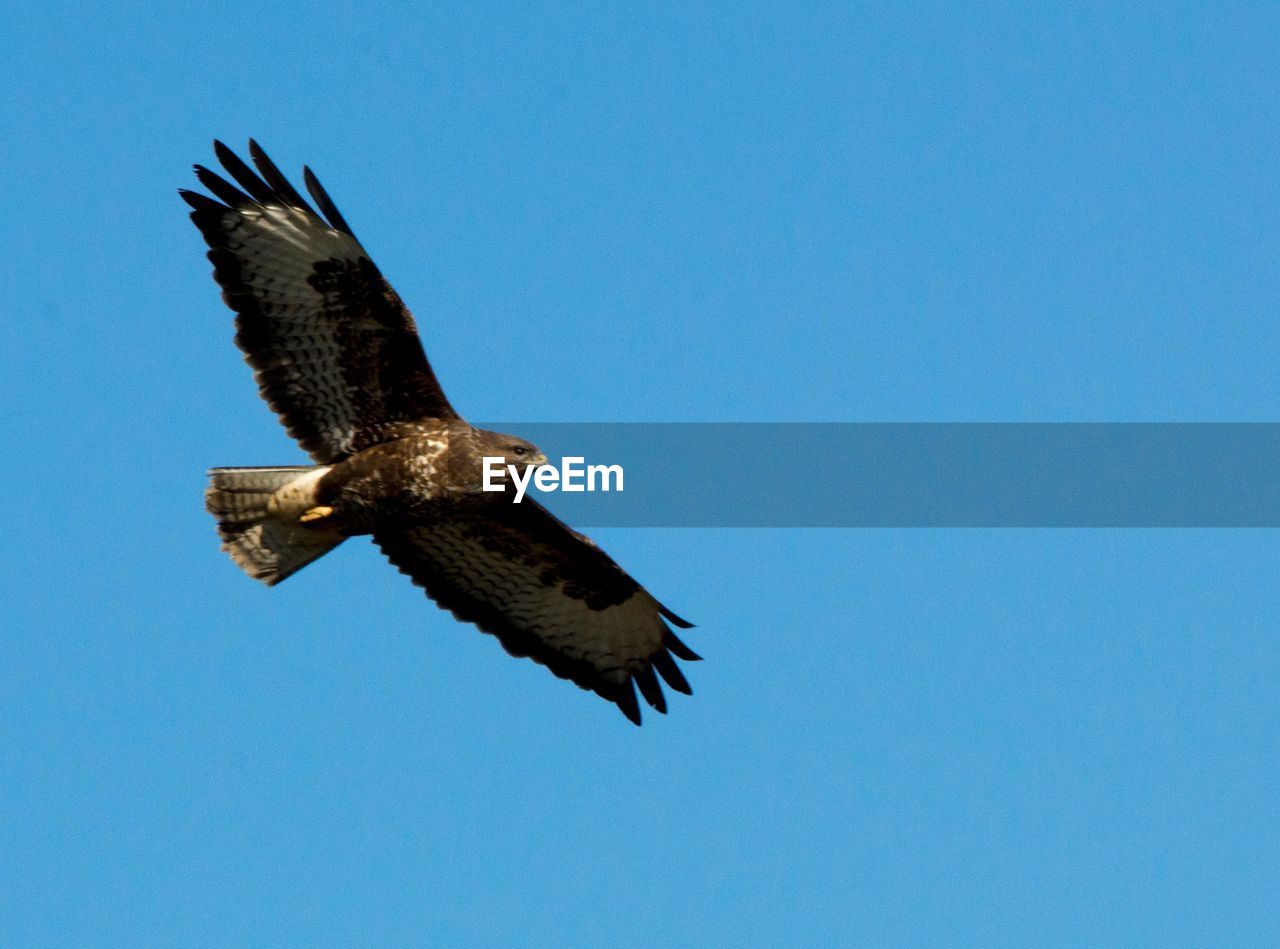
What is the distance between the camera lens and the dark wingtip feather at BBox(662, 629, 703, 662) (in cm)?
1475

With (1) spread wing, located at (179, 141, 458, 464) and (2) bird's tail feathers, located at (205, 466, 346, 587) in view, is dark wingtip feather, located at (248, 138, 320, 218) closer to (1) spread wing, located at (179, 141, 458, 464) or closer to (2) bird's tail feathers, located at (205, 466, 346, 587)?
(1) spread wing, located at (179, 141, 458, 464)

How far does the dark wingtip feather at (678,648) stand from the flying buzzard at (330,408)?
0.67 meters

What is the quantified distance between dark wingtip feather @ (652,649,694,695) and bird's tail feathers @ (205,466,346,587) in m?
2.40

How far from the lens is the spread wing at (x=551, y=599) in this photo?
14320 millimetres

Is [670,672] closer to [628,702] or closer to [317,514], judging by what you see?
[628,702]

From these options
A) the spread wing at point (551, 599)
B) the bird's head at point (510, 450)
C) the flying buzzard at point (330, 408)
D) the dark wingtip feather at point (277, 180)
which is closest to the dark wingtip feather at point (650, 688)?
the spread wing at point (551, 599)

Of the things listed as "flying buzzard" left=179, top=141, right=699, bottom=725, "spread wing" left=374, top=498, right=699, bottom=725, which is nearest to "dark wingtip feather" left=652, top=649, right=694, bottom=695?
"spread wing" left=374, top=498, right=699, bottom=725

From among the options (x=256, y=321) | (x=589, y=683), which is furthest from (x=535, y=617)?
(x=256, y=321)

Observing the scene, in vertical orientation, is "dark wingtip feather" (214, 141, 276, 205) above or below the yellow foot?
above

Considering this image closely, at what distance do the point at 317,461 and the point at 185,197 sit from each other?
1778mm

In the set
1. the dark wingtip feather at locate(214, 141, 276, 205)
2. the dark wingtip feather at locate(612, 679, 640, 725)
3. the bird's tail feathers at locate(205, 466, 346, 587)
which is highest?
the dark wingtip feather at locate(214, 141, 276, 205)

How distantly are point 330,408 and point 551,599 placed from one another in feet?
7.14

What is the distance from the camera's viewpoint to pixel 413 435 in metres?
13.3

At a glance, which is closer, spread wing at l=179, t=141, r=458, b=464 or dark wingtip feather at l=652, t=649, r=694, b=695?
spread wing at l=179, t=141, r=458, b=464
